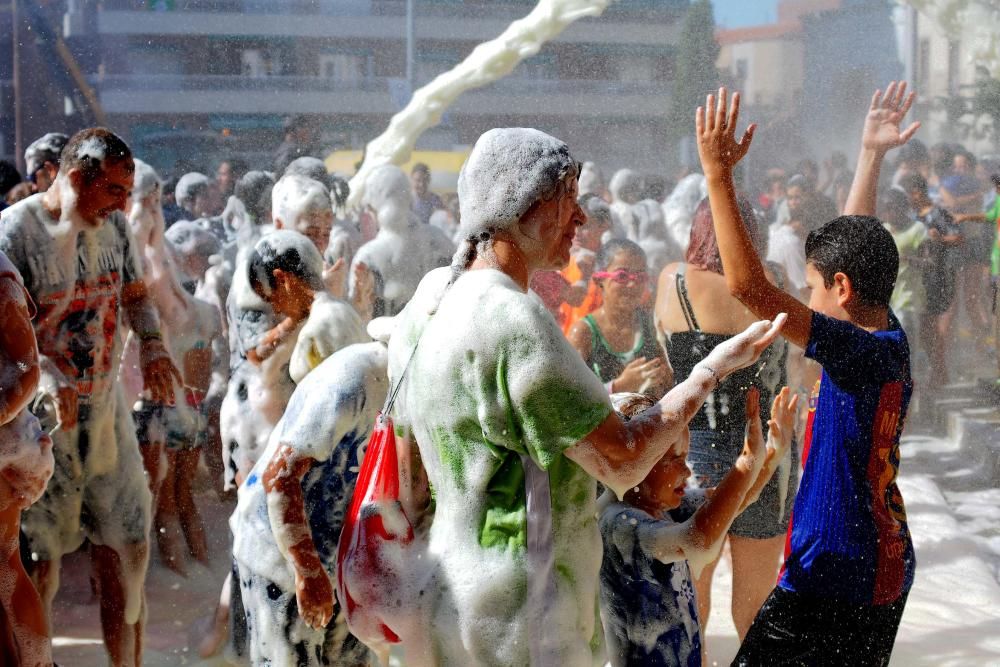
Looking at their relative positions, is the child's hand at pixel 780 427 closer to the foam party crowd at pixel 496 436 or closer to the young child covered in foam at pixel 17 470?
the foam party crowd at pixel 496 436

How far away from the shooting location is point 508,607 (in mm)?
2195

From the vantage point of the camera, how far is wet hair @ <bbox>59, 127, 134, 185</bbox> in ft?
12.4

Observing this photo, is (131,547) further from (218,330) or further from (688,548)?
(218,330)

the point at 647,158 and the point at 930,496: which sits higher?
the point at 647,158

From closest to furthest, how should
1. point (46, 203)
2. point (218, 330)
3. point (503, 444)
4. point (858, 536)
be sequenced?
point (503, 444) → point (858, 536) → point (46, 203) → point (218, 330)

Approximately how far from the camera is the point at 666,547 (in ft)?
8.82

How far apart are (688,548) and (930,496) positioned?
4.58 metres

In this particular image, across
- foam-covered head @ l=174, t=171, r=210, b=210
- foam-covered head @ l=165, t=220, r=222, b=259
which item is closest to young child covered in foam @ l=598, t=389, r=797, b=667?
foam-covered head @ l=165, t=220, r=222, b=259

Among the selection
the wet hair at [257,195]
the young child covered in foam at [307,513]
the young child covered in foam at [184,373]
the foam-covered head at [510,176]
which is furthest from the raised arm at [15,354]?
the wet hair at [257,195]

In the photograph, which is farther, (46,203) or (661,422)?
(46,203)

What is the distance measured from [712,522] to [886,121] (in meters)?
1.46

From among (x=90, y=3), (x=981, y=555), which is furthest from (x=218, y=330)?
(x=90, y=3)

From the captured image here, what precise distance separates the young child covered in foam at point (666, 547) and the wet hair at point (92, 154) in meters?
1.98

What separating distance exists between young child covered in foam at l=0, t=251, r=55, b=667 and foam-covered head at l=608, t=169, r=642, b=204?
6.75m
